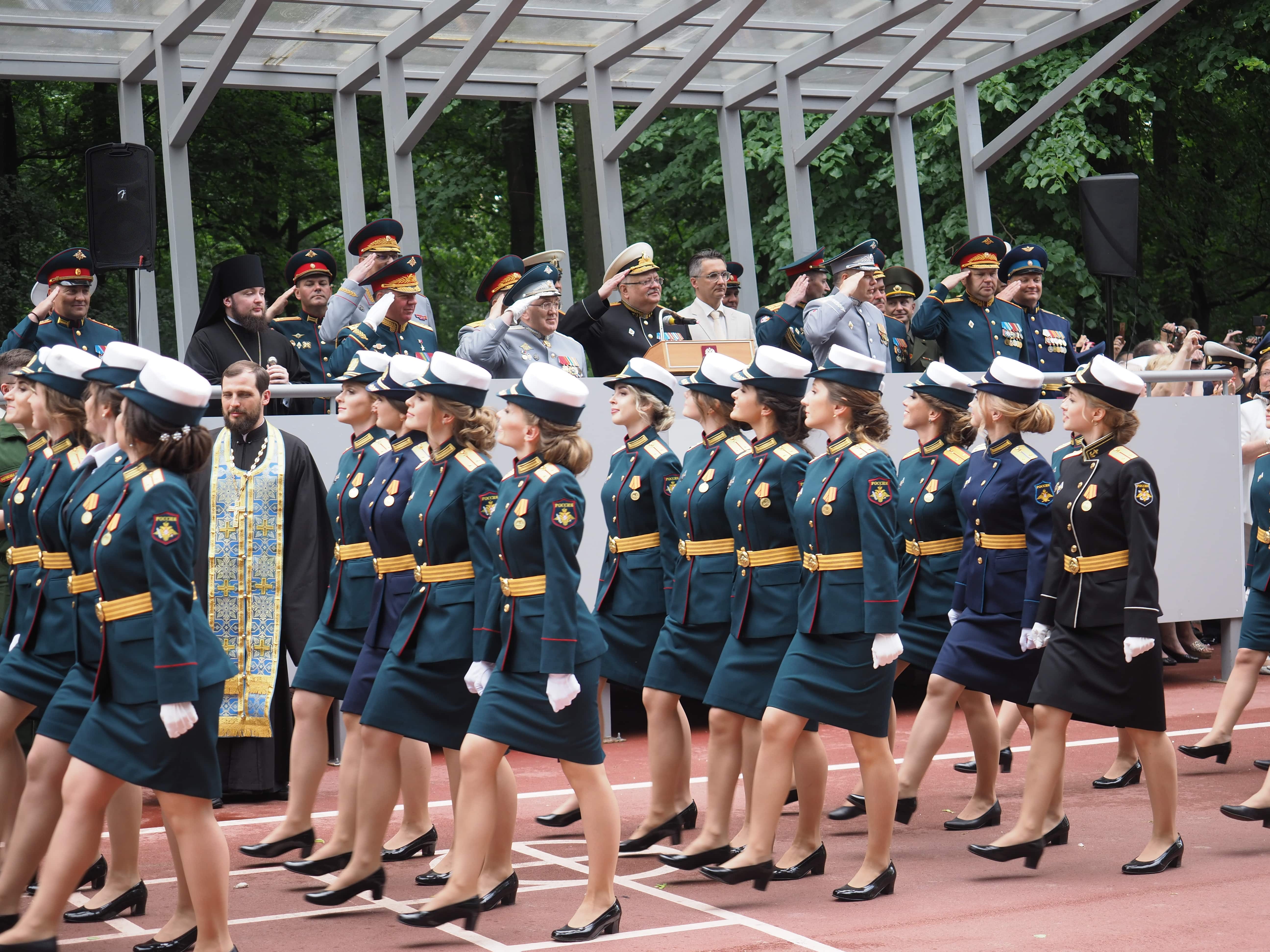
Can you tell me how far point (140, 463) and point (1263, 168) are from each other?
19.3m

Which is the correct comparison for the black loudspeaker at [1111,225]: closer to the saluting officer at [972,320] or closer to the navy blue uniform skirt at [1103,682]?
the saluting officer at [972,320]

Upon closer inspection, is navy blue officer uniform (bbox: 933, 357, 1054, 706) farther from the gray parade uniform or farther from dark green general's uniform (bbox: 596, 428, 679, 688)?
the gray parade uniform

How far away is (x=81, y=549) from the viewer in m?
5.53

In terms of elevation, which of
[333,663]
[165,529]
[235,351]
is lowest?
Result: [333,663]

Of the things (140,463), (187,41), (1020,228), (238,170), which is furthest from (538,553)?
(238,170)

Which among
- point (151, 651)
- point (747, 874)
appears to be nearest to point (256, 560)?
point (151, 651)

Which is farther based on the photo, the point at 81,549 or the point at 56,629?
the point at 56,629

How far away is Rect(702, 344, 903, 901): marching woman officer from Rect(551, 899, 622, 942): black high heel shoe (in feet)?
2.11

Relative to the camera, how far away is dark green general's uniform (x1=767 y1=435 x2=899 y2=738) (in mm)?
6156

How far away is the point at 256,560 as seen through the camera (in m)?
8.15

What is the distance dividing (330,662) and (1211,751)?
4.64 metres

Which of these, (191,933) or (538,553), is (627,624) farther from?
(191,933)

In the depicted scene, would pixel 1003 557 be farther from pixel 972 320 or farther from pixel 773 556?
pixel 972 320

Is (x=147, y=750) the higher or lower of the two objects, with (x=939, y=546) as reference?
lower
